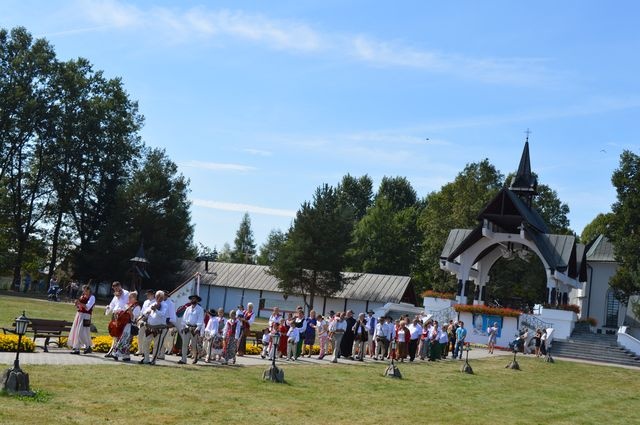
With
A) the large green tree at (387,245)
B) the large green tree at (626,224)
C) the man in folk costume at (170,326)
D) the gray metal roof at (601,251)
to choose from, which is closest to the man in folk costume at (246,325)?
the man in folk costume at (170,326)

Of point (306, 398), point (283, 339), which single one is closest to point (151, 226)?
point (283, 339)

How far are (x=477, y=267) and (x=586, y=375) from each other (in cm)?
2168

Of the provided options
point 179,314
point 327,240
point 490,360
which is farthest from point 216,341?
point 327,240

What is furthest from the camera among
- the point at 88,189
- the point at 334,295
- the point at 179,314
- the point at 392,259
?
the point at 392,259

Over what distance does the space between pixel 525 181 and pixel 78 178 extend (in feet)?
107

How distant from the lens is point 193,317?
19.2 meters

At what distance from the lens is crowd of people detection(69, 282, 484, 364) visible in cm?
→ 1786

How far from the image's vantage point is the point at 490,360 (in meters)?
30.8

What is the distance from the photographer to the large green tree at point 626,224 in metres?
46.7

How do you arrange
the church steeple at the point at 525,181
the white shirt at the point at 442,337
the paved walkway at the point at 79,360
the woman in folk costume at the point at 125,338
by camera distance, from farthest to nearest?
1. the church steeple at the point at 525,181
2. the white shirt at the point at 442,337
3. the woman in folk costume at the point at 125,338
4. the paved walkway at the point at 79,360

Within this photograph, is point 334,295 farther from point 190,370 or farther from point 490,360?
point 190,370

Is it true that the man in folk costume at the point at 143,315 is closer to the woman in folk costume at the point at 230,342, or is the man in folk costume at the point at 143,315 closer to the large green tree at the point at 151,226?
the woman in folk costume at the point at 230,342

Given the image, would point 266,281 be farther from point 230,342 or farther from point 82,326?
point 82,326

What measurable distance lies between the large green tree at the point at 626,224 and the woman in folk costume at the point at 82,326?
121 ft
